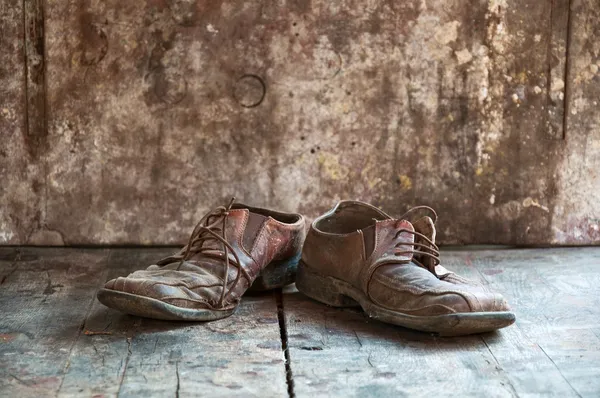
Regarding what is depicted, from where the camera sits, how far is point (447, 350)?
194 centimetres

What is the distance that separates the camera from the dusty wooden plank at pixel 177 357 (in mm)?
1693

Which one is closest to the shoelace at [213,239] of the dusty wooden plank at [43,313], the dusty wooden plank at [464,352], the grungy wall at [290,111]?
the dusty wooden plank at [464,352]

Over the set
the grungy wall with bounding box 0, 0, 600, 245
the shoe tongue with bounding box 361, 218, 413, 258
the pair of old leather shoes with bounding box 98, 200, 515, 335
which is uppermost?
the grungy wall with bounding box 0, 0, 600, 245

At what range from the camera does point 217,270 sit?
225 cm

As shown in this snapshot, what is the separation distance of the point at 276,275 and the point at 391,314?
504 mm

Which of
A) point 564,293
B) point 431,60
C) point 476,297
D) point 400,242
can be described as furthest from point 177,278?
point 431,60

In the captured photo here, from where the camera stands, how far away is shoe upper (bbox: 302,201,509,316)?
205 centimetres

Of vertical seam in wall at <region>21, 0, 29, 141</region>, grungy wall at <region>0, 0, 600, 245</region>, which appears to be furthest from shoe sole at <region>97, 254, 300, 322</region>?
vertical seam in wall at <region>21, 0, 29, 141</region>

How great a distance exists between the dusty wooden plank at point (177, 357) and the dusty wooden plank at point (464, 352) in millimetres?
77

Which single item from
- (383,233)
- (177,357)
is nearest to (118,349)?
(177,357)

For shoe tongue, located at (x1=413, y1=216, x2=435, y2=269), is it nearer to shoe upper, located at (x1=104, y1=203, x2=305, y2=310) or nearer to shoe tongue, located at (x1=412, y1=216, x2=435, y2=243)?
shoe tongue, located at (x1=412, y1=216, x2=435, y2=243)

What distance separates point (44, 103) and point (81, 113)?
14 centimetres

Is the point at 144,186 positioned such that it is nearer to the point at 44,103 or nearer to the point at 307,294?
the point at 44,103

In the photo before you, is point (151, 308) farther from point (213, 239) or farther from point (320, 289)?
point (320, 289)
